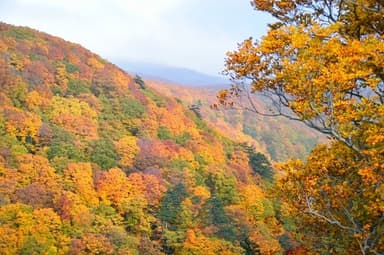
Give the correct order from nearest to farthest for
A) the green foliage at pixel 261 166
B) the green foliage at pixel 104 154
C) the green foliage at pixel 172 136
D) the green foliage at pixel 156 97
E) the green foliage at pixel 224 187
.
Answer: the green foliage at pixel 224 187, the green foliage at pixel 104 154, the green foliage at pixel 261 166, the green foliage at pixel 172 136, the green foliage at pixel 156 97

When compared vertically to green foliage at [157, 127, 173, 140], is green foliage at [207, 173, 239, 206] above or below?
below

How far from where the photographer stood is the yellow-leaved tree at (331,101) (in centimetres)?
882

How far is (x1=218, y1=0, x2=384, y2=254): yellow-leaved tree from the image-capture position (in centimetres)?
882

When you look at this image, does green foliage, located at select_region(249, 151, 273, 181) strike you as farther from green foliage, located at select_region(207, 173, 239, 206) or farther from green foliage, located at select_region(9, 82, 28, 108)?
green foliage, located at select_region(9, 82, 28, 108)

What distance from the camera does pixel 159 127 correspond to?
97.3 m

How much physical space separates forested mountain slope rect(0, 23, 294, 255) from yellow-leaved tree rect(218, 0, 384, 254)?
4173cm

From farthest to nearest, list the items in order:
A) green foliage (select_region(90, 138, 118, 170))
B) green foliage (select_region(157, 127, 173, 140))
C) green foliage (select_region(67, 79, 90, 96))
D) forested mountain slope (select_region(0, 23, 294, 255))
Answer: green foliage (select_region(67, 79, 90, 96)) < green foliage (select_region(157, 127, 173, 140)) < green foliage (select_region(90, 138, 118, 170)) < forested mountain slope (select_region(0, 23, 294, 255))

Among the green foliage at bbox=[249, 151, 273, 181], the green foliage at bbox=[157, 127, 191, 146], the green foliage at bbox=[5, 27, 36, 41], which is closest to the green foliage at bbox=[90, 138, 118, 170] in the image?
the green foliage at bbox=[157, 127, 191, 146]

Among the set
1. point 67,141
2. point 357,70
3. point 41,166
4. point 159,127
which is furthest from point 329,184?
point 159,127

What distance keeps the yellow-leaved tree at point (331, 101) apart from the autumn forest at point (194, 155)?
0.03m

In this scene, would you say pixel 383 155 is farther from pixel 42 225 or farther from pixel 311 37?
pixel 42 225

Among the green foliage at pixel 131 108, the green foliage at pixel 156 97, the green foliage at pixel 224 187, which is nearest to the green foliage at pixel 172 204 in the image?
the green foliage at pixel 224 187

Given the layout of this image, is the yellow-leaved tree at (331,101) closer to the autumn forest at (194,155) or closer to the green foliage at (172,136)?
the autumn forest at (194,155)

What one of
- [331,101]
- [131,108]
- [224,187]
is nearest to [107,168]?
[224,187]
